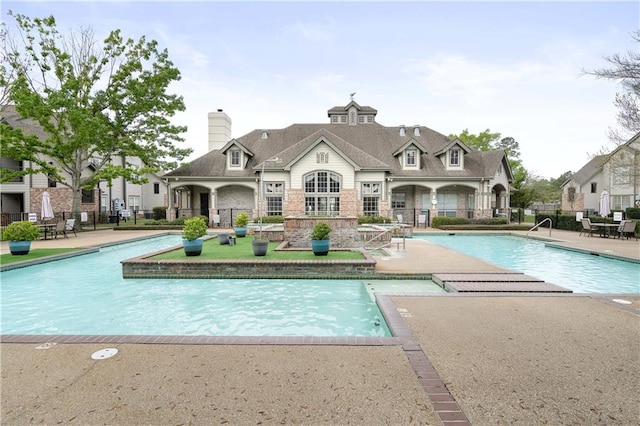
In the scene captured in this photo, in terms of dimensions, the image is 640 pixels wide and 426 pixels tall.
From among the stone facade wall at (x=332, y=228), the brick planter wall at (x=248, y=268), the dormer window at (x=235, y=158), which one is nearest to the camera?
the brick planter wall at (x=248, y=268)

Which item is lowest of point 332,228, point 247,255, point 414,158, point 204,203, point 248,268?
point 248,268

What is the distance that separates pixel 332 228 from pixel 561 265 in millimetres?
8364

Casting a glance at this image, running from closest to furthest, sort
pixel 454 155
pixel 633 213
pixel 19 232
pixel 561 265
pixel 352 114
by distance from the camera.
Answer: pixel 561 265, pixel 19 232, pixel 454 155, pixel 633 213, pixel 352 114

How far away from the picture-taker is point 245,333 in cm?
600

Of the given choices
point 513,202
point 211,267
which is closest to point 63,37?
point 211,267

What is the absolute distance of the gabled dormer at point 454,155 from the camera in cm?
2783

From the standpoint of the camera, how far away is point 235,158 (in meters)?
27.9

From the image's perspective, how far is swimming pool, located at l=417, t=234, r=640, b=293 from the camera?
31.2 ft

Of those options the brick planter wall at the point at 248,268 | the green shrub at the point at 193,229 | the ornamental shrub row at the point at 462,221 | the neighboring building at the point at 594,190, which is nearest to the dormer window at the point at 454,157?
the ornamental shrub row at the point at 462,221

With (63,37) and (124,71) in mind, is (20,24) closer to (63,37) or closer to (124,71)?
(63,37)

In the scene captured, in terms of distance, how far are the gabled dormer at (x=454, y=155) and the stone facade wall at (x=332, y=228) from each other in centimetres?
1721

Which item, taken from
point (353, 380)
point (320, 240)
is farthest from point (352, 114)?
point (353, 380)

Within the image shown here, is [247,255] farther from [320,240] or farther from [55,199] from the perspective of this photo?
[55,199]

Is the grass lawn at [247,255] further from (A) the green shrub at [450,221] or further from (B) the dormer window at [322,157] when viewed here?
(A) the green shrub at [450,221]
